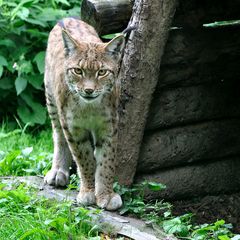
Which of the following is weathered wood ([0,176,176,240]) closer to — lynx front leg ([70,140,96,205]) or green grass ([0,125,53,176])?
lynx front leg ([70,140,96,205])

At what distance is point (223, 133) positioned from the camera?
7637 millimetres

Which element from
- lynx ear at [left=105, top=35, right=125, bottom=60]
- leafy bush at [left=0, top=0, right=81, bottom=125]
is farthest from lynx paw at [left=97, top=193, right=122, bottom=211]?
leafy bush at [left=0, top=0, right=81, bottom=125]

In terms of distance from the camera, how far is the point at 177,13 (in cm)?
703

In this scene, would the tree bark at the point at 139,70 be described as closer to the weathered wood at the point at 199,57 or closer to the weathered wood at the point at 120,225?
the weathered wood at the point at 199,57

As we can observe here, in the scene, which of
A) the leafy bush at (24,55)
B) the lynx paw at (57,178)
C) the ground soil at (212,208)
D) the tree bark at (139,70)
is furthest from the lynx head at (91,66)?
the leafy bush at (24,55)

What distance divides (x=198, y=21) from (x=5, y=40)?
3.15 meters

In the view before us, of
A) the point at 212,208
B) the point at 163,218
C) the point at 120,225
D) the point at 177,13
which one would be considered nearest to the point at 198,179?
the point at 212,208

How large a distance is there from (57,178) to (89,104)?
926mm

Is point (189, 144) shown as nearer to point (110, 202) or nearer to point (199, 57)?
point (199, 57)

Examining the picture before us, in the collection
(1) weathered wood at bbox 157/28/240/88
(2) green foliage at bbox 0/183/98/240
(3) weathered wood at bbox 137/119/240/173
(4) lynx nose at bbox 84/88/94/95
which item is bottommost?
(3) weathered wood at bbox 137/119/240/173

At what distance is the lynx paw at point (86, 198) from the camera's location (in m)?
6.34

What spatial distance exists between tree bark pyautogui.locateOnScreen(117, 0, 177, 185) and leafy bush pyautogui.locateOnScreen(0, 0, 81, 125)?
8.76ft

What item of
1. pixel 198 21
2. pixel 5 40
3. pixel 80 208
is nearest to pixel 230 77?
pixel 198 21

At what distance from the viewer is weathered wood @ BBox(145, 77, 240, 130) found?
23.4 feet
